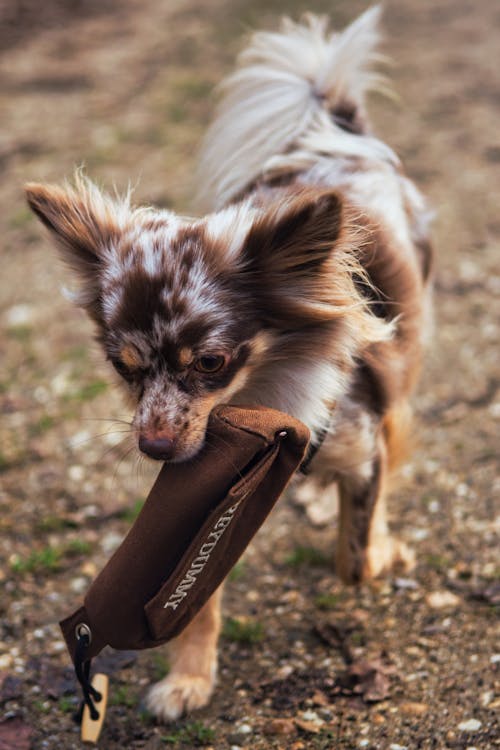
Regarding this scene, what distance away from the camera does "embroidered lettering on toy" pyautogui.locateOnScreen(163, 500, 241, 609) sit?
8.47ft

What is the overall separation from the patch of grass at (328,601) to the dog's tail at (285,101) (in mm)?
1736

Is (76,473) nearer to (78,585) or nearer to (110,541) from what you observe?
(110,541)

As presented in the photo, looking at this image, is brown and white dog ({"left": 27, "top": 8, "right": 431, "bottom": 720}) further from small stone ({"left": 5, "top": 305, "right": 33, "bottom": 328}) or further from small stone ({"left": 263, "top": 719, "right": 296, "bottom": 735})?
small stone ({"left": 5, "top": 305, "right": 33, "bottom": 328})

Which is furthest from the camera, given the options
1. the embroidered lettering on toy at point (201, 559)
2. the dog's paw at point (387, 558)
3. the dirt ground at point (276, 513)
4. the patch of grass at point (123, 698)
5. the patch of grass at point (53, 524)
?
the patch of grass at point (53, 524)

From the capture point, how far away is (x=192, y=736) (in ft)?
10.1

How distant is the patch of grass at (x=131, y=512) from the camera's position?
4.27 metres

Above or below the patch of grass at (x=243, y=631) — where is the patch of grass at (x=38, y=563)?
above

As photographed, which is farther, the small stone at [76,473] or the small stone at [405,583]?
the small stone at [76,473]

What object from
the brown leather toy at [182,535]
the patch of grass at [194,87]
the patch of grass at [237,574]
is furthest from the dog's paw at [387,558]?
the patch of grass at [194,87]

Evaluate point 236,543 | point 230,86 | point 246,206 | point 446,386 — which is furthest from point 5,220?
point 236,543

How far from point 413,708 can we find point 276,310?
4.63 feet

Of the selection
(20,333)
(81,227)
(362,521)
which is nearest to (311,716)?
(362,521)

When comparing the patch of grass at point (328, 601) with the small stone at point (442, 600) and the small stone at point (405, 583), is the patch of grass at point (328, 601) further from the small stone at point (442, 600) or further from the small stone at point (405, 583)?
the small stone at point (442, 600)

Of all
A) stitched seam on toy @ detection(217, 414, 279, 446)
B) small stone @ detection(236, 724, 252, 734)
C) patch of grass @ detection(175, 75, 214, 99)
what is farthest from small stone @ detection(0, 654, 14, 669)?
patch of grass @ detection(175, 75, 214, 99)
